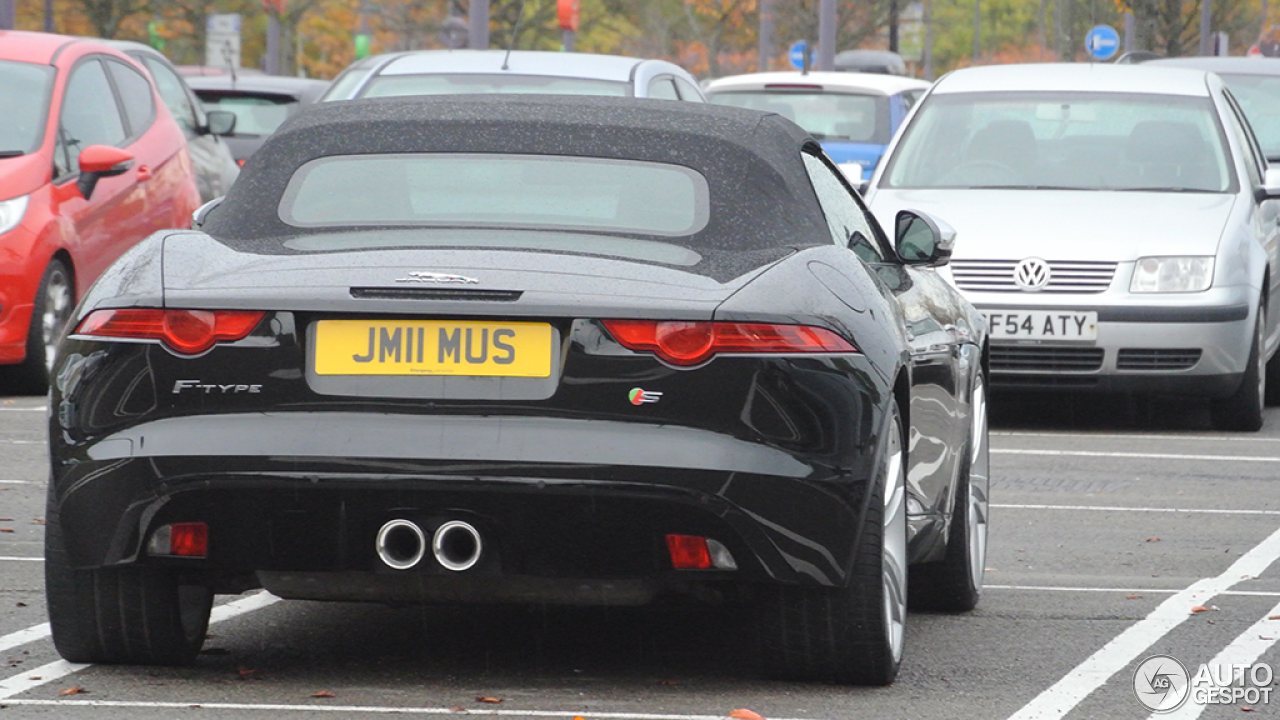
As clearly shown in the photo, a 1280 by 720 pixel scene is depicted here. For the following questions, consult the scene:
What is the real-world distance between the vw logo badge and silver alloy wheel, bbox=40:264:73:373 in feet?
14.8

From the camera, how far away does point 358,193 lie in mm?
5684

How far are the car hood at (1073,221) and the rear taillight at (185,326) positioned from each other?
726 centimetres

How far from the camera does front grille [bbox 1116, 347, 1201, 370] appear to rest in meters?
12.0

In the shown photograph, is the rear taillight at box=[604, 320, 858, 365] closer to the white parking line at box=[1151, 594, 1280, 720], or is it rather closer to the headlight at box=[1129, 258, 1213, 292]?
the white parking line at box=[1151, 594, 1280, 720]

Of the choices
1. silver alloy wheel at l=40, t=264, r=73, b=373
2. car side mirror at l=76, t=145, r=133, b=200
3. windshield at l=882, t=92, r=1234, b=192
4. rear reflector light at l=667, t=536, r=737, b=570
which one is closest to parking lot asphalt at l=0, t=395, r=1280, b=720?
rear reflector light at l=667, t=536, r=737, b=570

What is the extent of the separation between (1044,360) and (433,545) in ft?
23.9

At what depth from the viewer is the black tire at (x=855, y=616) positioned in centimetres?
531

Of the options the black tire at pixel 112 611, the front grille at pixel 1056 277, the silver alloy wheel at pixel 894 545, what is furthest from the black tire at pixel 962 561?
the front grille at pixel 1056 277

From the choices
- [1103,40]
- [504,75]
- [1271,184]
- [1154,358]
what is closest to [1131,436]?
[1154,358]

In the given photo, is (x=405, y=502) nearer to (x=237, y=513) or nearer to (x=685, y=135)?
(x=237, y=513)

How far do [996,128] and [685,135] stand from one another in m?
7.83

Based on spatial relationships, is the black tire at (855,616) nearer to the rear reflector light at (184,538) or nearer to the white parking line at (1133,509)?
the rear reflector light at (184,538)

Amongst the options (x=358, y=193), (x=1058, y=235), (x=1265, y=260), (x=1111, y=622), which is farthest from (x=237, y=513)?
(x=1265, y=260)

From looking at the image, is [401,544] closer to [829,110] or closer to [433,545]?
[433,545]
